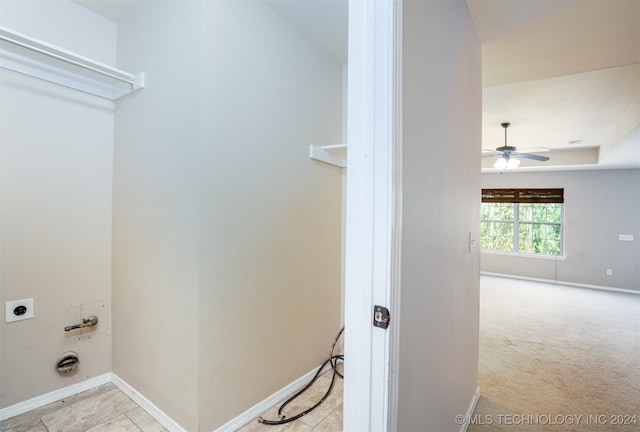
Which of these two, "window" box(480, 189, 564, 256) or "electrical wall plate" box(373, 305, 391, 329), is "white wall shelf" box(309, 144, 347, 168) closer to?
"electrical wall plate" box(373, 305, 391, 329)

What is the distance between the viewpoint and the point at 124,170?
199 cm

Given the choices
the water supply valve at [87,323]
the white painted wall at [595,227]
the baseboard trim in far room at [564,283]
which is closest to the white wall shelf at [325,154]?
the water supply valve at [87,323]

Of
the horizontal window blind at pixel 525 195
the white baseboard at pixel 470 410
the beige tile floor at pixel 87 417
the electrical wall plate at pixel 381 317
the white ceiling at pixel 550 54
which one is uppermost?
the white ceiling at pixel 550 54

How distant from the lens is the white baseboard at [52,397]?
171cm

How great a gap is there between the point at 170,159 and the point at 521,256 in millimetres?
7051

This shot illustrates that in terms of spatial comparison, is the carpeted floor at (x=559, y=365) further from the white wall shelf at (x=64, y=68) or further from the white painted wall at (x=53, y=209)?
the white wall shelf at (x=64, y=68)

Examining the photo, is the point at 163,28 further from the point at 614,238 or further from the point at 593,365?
the point at 614,238

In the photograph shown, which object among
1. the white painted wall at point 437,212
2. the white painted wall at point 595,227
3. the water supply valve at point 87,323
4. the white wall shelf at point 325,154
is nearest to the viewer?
the white painted wall at point 437,212

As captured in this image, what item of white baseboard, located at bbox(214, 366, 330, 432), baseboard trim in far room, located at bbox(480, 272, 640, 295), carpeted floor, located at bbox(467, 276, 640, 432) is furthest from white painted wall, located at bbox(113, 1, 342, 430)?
baseboard trim in far room, located at bbox(480, 272, 640, 295)

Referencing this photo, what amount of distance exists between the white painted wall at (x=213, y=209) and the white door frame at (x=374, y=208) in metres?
0.99

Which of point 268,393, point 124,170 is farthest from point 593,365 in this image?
point 124,170

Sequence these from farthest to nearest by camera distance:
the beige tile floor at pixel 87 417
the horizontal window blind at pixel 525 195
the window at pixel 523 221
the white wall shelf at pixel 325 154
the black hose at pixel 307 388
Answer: the window at pixel 523 221 → the horizontal window blind at pixel 525 195 → the white wall shelf at pixel 325 154 → the black hose at pixel 307 388 → the beige tile floor at pixel 87 417

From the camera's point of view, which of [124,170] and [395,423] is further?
[124,170]

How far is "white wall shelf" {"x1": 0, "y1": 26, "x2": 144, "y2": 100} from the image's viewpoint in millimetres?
1544
